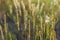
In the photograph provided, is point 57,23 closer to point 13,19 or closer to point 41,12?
point 41,12

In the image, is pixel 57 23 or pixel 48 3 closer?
pixel 57 23

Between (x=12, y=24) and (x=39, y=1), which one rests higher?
(x=39, y=1)

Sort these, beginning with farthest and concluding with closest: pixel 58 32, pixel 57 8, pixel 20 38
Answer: pixel 57 8, pixel 58 32, pixel 20 38

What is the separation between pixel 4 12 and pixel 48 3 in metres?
0.51

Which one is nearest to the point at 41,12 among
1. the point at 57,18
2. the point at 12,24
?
the point at 57,18

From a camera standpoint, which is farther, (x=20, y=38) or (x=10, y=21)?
(x=10, y=21)

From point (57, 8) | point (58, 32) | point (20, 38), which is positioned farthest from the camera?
point (57, 8)

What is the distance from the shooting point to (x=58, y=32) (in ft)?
6.98

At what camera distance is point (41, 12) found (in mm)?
2164

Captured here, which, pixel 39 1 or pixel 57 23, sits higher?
pixel 39 1

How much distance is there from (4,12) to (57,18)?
1.95 feet

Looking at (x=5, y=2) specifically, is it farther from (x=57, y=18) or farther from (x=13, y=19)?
(x=57, y=18)

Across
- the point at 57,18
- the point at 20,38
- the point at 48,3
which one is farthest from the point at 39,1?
the point at 20,38

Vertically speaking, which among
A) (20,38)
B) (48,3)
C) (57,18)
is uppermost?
(48,3)
